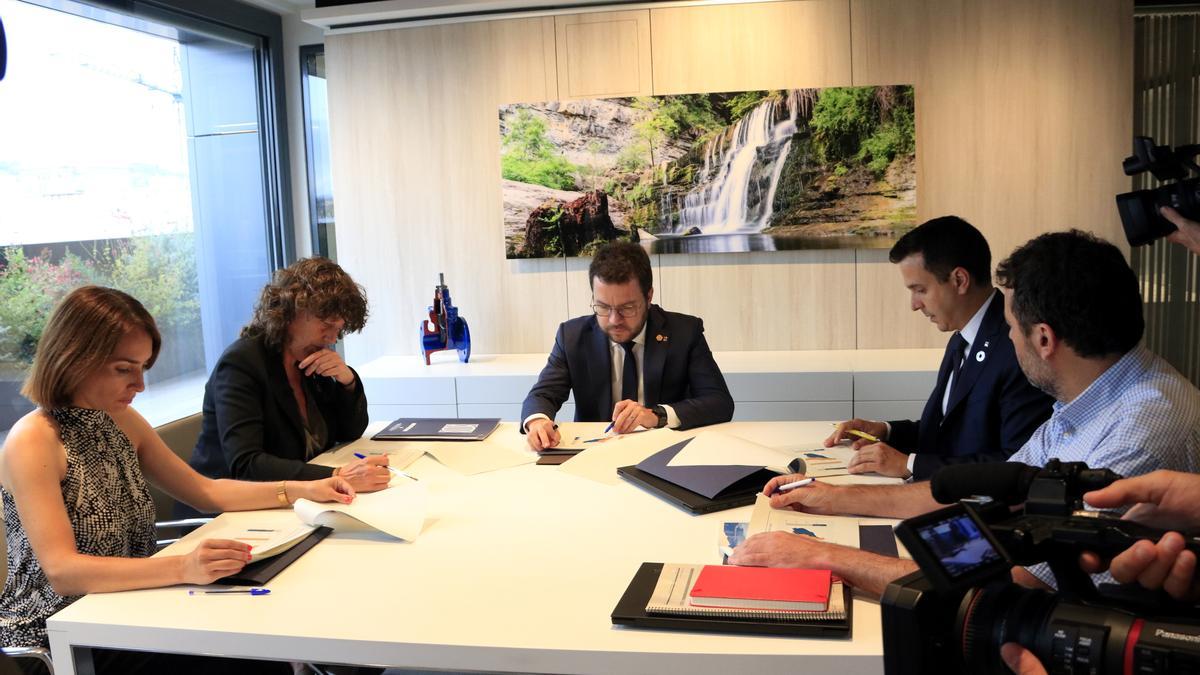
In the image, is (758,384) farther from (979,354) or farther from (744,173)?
(979,354)

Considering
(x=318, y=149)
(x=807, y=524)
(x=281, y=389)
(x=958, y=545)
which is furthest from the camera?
(x=318, y=149)

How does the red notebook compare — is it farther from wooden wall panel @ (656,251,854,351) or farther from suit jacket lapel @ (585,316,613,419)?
wooden wall panel @ (656,251,854,351)

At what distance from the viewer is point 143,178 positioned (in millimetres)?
4652

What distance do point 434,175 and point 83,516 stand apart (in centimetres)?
335

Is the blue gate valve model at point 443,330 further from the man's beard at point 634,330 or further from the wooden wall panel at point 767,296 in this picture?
the man's beard at point 634,330

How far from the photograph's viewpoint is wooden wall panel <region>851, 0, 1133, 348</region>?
15.0ft

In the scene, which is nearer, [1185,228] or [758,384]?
[1185,228]

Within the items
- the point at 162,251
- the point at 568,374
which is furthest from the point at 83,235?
the point at 568,374

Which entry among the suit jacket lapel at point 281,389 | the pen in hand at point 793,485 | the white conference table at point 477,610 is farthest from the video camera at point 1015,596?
the suit jacket lapel at point 281,389

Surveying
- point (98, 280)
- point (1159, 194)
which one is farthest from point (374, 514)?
point (98, 280)

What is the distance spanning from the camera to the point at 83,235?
4207mm

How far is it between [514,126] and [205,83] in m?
1.68

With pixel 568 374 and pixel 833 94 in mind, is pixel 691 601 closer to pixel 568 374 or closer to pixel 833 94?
pixel 568 374

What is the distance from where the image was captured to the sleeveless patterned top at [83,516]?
2.03m
